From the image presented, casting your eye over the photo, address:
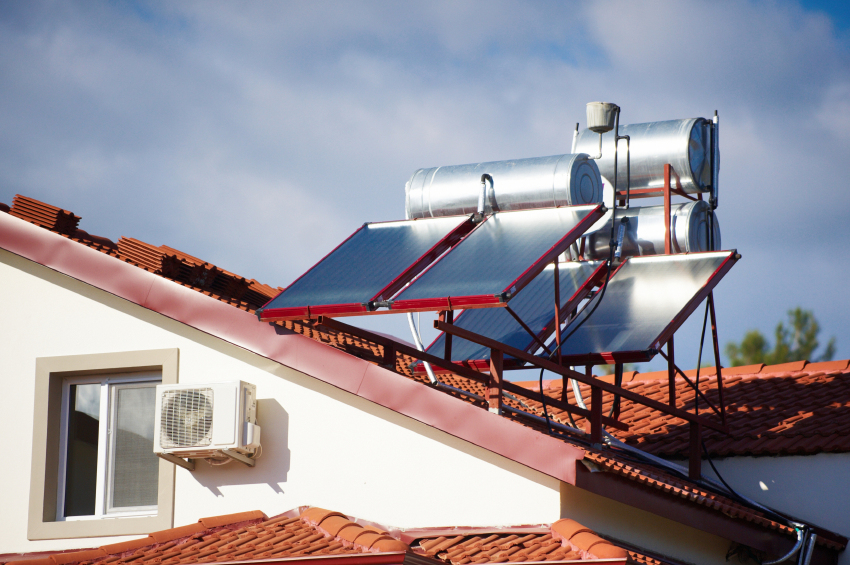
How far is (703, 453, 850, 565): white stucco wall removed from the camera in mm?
11219

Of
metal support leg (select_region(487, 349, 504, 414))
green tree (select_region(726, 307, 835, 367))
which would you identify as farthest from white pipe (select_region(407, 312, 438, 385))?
green tree (select_region(726, 307, 835, 367))

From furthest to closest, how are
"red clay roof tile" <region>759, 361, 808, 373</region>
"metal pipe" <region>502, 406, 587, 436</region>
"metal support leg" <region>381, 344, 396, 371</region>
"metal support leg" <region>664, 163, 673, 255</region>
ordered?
"red clay roof tile" <region>759, 361, 808, 373</region> < "metal support leg" <region>664, 163, 673, 255</region> < "metal pipe" <region>502, 406, 587, 436</region> < "metal support leg" <region>381, 344, 396, 371</region>

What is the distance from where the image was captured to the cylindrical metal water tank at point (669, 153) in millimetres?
11742

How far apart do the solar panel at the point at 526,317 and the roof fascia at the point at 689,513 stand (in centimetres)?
187

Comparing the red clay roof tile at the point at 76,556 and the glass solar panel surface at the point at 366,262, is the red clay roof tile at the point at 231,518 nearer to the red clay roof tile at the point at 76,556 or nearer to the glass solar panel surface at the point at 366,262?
the red clay roof tile at the point at 76,556

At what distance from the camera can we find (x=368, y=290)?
8.73m

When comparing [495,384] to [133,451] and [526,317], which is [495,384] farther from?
[133,451]

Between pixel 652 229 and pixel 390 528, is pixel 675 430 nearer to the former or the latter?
pixel 652 229

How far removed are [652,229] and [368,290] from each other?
13.9ft

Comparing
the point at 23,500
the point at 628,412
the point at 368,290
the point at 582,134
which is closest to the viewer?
the point at 368,290

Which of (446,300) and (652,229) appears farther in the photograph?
(652,229)

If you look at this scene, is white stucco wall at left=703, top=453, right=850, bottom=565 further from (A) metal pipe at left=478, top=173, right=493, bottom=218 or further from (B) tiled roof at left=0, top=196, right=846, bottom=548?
(A) metal pipe at left=478, top=173, right=493, bottom=218

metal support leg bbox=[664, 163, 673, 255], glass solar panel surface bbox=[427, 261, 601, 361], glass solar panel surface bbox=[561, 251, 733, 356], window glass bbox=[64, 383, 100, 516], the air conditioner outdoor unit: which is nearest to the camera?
the air conditioner outdoor unit

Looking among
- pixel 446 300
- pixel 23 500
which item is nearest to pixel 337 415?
pixel 446 300
